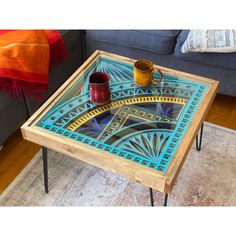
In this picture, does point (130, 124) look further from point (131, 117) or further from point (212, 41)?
point (212, 41)

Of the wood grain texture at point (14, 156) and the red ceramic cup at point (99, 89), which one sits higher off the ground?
the red ceramic cup at point (99, 89)

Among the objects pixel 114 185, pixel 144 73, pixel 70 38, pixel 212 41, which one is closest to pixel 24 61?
pixel 70 38

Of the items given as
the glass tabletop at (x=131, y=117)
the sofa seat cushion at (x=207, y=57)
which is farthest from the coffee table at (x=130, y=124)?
the sofa seat cushion at (x=207, y=57)

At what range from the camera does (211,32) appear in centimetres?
166

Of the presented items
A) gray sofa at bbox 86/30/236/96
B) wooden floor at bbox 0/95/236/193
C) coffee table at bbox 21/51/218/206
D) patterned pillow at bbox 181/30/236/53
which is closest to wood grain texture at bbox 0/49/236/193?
wooden floor at bbox 0/95/236/193

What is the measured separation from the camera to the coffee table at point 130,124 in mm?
1116

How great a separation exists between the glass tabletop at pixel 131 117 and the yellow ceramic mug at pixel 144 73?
2 centimetres

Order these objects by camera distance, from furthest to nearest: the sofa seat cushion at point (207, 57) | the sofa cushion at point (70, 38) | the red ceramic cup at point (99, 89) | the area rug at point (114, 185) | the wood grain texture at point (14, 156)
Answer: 1. the sofa cushion at point (70, 38)
2. the sofa seat cushion at point (207, 57)
3. the wood grain texture at point (14, 156)
4. the area rug at point (114, 185)
5. the red ceramic cup at point (99, 89)

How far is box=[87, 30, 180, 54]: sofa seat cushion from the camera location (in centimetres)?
176

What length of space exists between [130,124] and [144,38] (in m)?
0.71

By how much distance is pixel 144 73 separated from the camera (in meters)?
1.35

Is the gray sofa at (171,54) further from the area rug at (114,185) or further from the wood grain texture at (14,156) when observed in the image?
the wood grain texture at (14,156)
